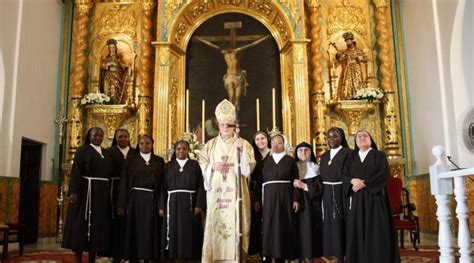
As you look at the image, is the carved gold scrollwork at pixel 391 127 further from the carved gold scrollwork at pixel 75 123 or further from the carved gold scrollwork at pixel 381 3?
the carved gold scrollwork at pixel 75 123

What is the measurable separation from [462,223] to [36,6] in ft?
28.4

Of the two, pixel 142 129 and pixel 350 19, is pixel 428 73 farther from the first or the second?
pixel 142 129

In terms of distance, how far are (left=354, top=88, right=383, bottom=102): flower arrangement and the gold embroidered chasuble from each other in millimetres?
4626

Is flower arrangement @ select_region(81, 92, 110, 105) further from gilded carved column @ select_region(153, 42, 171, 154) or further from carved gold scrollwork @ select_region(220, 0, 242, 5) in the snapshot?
carved gold scrollwork @ select_region(220, 0, 242, 5)

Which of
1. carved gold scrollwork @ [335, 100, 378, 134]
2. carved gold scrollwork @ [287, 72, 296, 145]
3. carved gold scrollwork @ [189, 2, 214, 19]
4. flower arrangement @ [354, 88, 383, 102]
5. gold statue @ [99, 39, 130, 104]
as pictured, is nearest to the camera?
flower arrangement @ [354, 88, 383, 102]

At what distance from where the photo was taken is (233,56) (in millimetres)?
10094

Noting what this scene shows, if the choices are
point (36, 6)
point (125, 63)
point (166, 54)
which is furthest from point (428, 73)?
point (36, 6)

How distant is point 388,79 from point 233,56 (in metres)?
3.33

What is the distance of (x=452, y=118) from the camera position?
8.11m

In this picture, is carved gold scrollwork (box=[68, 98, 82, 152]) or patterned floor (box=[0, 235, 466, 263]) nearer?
patterned floor (box=[0, 235, 466, 263])

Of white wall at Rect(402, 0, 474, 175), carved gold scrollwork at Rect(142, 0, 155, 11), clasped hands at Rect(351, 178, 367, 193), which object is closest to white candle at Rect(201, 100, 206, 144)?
carved gold scrollwork at Rect(142, 0, 155, 11)

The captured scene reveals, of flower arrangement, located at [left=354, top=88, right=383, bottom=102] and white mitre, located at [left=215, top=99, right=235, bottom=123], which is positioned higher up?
flower arrangement, located at [left=354, top=88, right=383, bottom=102]

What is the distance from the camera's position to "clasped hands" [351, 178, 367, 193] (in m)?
4.55

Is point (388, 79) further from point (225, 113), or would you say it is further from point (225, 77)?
point (225, 113)
